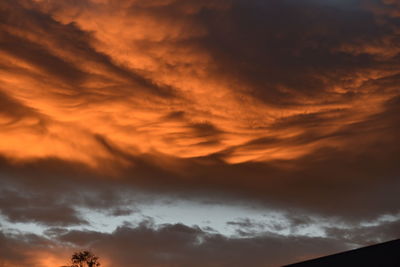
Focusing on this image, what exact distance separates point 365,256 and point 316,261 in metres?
5.09

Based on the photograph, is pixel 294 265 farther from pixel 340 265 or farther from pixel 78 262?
pixel 78 262

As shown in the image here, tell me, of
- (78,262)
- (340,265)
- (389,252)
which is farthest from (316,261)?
(78,262)

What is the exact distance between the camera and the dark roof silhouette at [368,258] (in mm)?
31216

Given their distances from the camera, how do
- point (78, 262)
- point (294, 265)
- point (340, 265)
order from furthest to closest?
point (78, 262), point (294, 265), point (340, 265)

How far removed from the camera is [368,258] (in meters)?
33.1

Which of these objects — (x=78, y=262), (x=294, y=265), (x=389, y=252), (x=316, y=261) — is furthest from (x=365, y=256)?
(x=78, y=262)

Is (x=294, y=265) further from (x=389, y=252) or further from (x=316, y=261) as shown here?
(x=389, y=252)

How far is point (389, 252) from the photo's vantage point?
104 feet

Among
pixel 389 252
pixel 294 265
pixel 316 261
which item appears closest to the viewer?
pixel 389 252

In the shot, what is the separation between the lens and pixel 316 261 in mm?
37875

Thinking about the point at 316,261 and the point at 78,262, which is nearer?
the point at 316,261

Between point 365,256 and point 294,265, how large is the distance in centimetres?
801

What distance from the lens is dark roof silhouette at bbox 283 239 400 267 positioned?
3122cm

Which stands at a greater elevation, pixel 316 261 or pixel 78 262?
pixel 78 262
